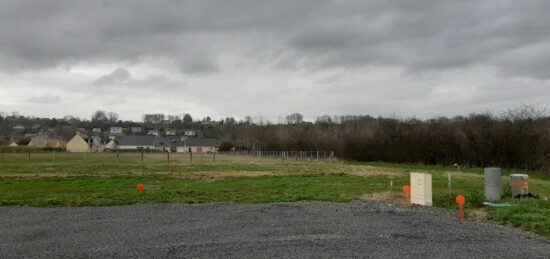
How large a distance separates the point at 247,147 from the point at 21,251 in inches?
4500

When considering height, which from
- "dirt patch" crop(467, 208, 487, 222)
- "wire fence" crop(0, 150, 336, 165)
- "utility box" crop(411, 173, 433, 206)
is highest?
"utility box" crop(411, 173, 433, 206)

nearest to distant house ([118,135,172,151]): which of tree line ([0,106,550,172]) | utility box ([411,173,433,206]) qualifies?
tree line ([0,106,550,172])

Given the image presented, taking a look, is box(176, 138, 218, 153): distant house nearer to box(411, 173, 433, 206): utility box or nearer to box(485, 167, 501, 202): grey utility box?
box(411, 173, 433, 206): utility box

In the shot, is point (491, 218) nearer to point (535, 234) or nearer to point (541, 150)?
point (535, 234)

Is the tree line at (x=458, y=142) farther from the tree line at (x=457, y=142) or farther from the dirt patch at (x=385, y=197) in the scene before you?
the dirt patch at (x=385, y=197)

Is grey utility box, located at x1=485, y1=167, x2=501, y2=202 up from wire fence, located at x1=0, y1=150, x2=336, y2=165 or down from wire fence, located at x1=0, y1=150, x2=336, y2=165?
up

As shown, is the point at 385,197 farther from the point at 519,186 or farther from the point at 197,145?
the point at 197,145

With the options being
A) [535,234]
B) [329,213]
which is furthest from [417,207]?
[535,234]

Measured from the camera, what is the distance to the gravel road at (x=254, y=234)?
26.3ft

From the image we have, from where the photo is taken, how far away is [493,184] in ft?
47.5

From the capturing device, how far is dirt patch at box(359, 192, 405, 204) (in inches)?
612

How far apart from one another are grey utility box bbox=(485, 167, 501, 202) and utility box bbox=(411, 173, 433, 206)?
165 cm

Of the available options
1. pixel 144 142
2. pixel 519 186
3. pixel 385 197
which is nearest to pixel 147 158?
pixel 385 197

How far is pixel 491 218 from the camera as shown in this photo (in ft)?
39.5
